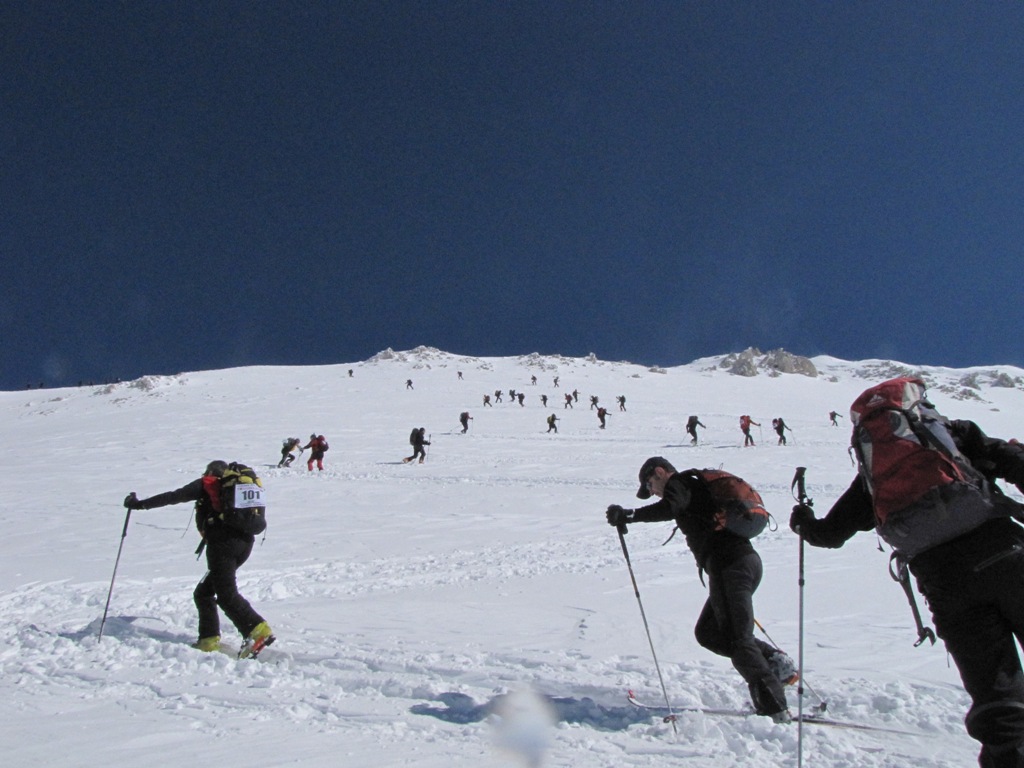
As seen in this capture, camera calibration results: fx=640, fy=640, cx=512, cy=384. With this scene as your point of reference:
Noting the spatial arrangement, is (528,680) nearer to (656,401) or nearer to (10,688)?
(10,688)

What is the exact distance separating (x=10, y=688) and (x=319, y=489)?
1199 cm

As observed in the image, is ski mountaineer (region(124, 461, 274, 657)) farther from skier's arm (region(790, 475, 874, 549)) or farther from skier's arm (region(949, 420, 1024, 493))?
skier's arm (region(949, 420, 1024, 493))

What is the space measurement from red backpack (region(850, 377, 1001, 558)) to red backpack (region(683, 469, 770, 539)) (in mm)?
1073

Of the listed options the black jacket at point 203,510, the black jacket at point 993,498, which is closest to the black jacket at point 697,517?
the black jacket at point 993,498

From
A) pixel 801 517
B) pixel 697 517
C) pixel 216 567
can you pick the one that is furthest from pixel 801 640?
pixel 216 567

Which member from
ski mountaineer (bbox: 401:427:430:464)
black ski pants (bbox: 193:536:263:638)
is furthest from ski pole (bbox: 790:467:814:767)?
ski mountaineer (bbox: 401:427:430:464)

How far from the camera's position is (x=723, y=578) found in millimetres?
3672

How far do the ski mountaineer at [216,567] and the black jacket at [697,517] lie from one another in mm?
3179

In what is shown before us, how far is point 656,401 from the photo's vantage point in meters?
43.8

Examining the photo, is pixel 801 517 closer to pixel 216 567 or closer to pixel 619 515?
pixel 619 515

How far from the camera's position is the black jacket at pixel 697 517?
3.68 m

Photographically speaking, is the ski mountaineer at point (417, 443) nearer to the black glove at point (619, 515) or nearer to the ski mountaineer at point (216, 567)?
the ski mountaineer at point (216, 567)

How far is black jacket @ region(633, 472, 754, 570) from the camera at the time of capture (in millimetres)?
3676

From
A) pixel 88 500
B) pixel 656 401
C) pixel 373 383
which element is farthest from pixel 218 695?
pixel 373 383
